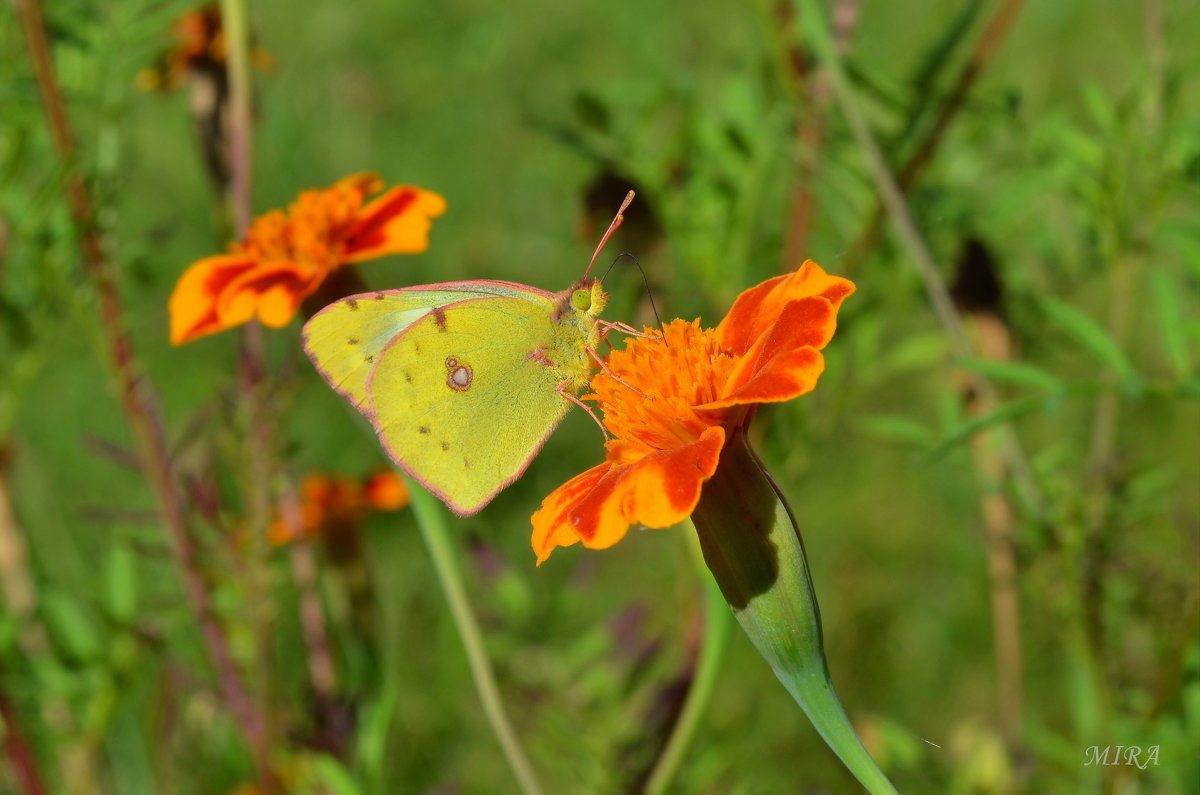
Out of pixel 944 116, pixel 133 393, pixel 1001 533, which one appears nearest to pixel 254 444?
pixel 133 393

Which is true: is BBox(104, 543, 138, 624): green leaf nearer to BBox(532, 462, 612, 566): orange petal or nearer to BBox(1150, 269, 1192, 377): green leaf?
BBox(532, 462, 612, 566): orange petal

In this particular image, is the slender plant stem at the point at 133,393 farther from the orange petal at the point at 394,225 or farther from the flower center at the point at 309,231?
the orange petal at the point at 394,225

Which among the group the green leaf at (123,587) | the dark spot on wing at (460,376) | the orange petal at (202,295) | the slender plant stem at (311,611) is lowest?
the slender plant stem at (311,611)

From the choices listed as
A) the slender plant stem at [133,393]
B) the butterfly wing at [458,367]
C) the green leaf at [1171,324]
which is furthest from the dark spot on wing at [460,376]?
the green leaf at [1171,324]

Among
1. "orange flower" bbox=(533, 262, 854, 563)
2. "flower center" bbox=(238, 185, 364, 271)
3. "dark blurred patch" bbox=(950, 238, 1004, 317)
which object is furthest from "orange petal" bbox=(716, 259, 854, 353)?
"dark blurred patch" bbox=(950, 238, 1004, 317)

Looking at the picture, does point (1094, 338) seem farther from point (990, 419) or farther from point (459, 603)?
point (459, 603)

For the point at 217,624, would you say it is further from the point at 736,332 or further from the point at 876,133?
the point at 876,133
